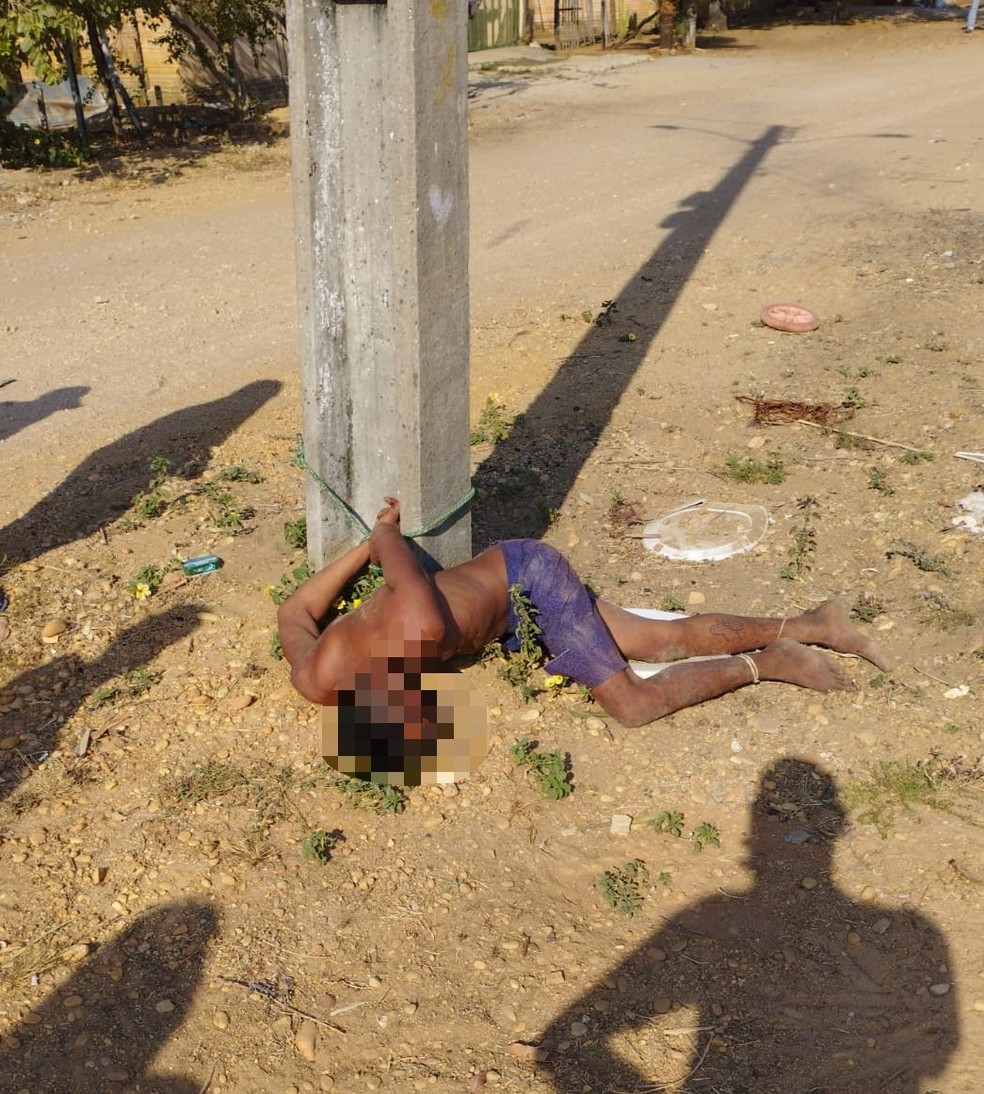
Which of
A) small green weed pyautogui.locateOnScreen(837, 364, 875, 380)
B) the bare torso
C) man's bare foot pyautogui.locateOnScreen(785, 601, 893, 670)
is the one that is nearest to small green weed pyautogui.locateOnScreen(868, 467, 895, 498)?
small green weed pyautogui.locateOnScreen(837, 364, 875, 380)

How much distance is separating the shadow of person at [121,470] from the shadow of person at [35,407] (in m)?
0.65

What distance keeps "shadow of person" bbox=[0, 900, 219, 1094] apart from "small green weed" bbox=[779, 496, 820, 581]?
112 inches

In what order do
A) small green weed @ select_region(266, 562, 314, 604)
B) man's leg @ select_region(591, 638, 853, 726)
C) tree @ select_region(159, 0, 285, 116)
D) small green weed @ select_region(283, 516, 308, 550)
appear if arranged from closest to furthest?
man's leg @ select_region(591, 638, 853, 726), small green weed @ select_region(266, 562, 314, 604), small green weed @ select_region(283, 516, 308, 550), tree @ select_region(159, 0, 285, 116)

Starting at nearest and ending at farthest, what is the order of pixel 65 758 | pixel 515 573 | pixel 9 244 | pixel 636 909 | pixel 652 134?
pixel 636 909 < pixel 65 758 < pixel 515 573 < pixel 9 244 < pixel 652 134

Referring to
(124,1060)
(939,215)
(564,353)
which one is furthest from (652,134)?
(124,1060)

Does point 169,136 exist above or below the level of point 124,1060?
above

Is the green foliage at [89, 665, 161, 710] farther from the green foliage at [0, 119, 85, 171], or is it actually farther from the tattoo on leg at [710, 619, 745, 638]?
the green foliage at [0, 119, 85, 171]

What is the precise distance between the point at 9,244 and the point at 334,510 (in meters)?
6.51

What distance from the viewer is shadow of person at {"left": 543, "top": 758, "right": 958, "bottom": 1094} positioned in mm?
2980

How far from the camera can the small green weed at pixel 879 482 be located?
5.48m

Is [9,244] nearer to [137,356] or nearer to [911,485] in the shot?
[137,356]

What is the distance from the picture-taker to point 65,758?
406cm

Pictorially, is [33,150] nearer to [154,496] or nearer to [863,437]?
[154,496]

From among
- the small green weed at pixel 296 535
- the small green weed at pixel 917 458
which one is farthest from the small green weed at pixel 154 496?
the small green weed at pixel 917 458
